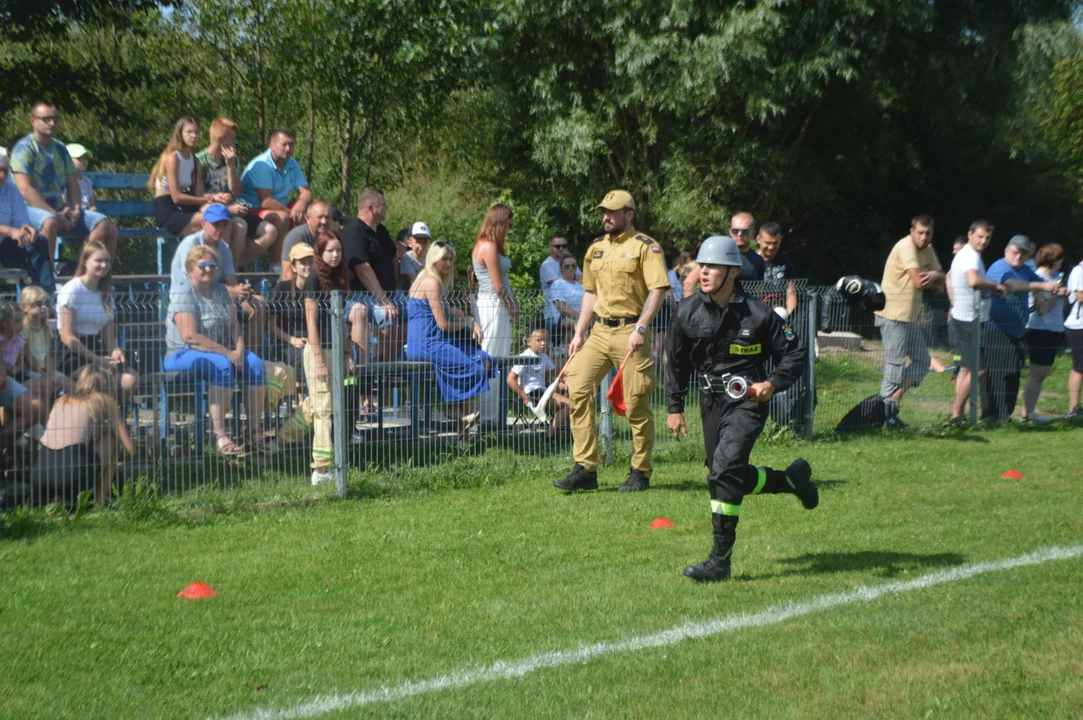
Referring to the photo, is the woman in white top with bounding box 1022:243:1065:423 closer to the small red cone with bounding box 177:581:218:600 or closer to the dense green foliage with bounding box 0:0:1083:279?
the dense green foliage with bounding box 0:0:1083:279

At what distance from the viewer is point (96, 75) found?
62.8 feet

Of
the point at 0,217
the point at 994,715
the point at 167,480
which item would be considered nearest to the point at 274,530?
the point at 167,480

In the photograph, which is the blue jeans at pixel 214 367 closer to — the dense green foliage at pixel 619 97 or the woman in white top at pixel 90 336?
the woman in white top at pixel 90 336

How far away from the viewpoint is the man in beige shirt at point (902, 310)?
12.9 meters

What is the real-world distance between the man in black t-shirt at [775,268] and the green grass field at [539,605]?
2.62 meters

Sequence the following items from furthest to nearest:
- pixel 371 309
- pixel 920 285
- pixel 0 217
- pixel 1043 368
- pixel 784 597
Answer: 1. pixel 1043 368
2. pixel 920 285
3. pixel 0 217
4. pixel 371 309
5. pixel 784 597

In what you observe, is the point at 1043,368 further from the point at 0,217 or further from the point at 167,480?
the point at 0,217

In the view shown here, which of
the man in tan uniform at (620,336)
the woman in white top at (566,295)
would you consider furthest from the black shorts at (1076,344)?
the man in tan uniform at (620,336)

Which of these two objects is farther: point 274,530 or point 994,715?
point 274,530

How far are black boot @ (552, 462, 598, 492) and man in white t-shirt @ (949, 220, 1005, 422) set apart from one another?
5.82m

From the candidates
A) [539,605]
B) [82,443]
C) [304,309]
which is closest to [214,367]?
[304,309]

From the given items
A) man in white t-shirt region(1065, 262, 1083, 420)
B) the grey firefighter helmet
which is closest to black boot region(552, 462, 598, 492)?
the grey firefighter helmet

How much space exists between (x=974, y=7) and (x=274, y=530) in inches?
741

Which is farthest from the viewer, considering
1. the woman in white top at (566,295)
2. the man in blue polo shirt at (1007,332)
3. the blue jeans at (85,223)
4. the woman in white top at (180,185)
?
the man in blue polo shirt at (1007,332)
